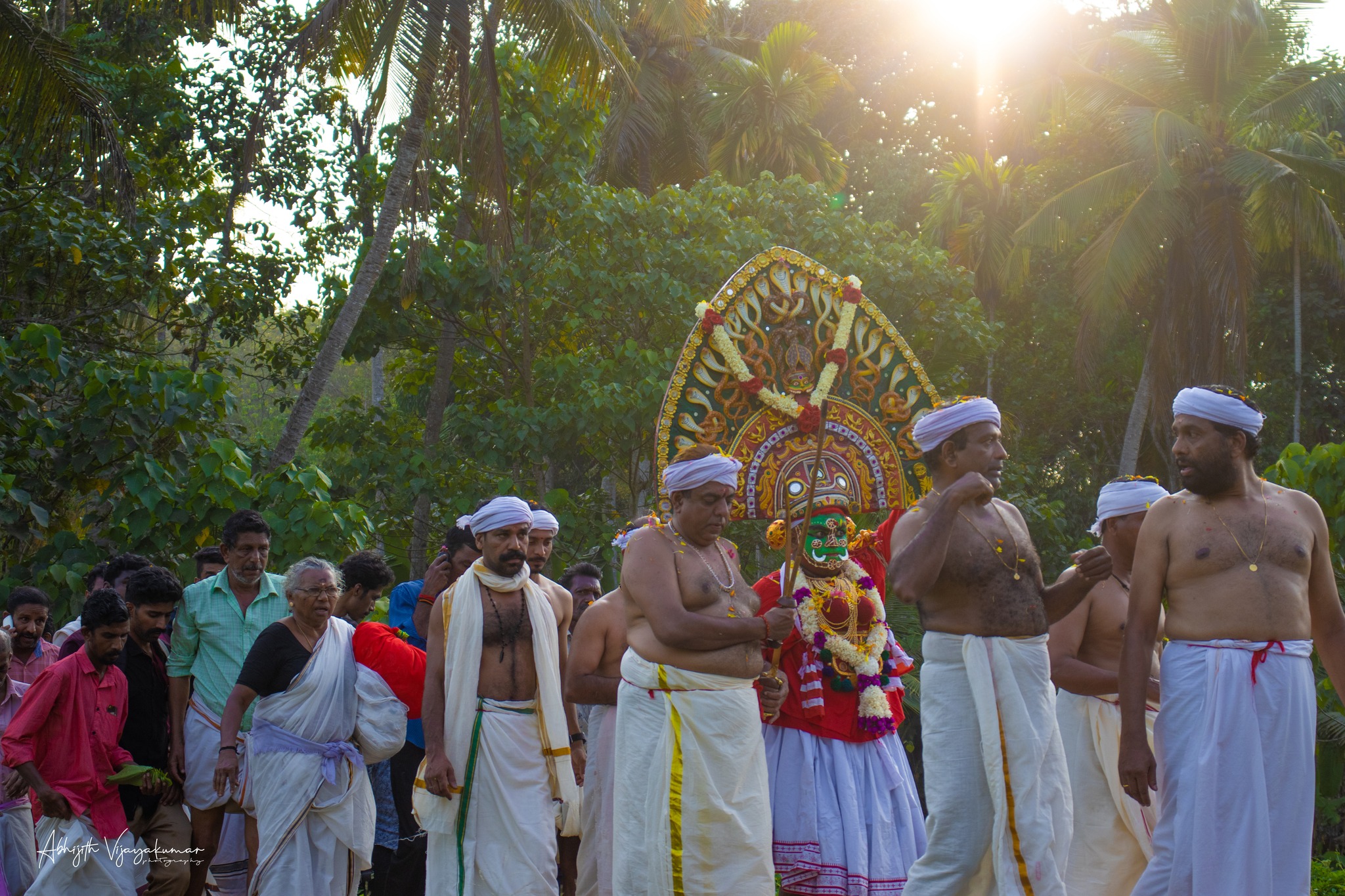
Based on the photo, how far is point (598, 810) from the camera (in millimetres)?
6230

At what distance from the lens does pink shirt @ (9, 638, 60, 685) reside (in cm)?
684

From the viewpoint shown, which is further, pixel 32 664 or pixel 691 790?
pixel 32 664

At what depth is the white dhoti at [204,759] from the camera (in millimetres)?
6254

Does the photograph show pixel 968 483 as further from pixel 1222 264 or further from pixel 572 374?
pixel 1222 264

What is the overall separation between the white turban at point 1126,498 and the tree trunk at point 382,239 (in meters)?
7.83

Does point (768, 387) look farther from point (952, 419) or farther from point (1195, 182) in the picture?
point (1195, 182)

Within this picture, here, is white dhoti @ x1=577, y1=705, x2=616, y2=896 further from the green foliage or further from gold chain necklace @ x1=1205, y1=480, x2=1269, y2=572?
the green foliage

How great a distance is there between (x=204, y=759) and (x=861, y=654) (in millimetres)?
3328

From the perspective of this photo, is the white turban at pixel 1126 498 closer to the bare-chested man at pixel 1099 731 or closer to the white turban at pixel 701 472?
the bare-chested man at pixel 1099 731

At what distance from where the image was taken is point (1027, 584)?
463cm

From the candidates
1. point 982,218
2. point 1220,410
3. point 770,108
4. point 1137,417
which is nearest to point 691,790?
point 1220,410


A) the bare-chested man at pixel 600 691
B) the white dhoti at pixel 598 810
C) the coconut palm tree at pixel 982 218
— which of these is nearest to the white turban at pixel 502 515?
the bare-chested man at pixel 600 691

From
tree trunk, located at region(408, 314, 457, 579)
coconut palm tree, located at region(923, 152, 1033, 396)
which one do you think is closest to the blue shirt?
tree trunk, located at region(408, 314, 457, 579)

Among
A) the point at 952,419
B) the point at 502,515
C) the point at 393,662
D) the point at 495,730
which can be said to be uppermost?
the point at 952,419
